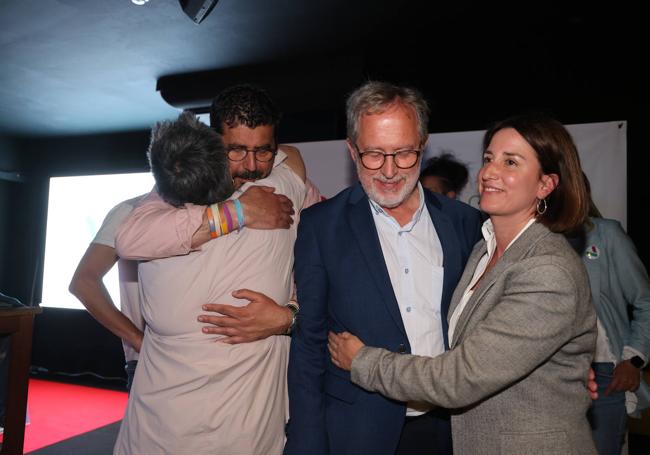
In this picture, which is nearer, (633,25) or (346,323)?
(346,323)

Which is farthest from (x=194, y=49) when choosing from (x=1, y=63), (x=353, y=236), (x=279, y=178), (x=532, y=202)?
(x=532, y=202)

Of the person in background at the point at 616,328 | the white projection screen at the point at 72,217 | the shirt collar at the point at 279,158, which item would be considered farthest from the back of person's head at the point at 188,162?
the white projection screen at the point at 72,217

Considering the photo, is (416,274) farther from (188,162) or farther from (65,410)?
(65,410)

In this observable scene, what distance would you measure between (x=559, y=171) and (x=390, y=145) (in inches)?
20.7

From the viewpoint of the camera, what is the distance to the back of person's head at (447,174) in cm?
342

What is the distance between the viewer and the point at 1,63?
5.21m

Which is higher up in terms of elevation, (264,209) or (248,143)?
(248,143)

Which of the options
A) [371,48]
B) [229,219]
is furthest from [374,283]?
[371,48]

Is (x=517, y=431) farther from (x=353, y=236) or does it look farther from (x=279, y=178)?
(x=279, y=178)

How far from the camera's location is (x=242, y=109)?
1822 mm

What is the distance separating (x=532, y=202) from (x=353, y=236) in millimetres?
571

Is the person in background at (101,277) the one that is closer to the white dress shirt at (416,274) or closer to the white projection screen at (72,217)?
the white dress shirt at (416,274)

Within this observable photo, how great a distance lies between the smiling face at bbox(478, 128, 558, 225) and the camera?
1492mm

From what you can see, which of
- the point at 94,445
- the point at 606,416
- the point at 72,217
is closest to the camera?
the point at 606,416
